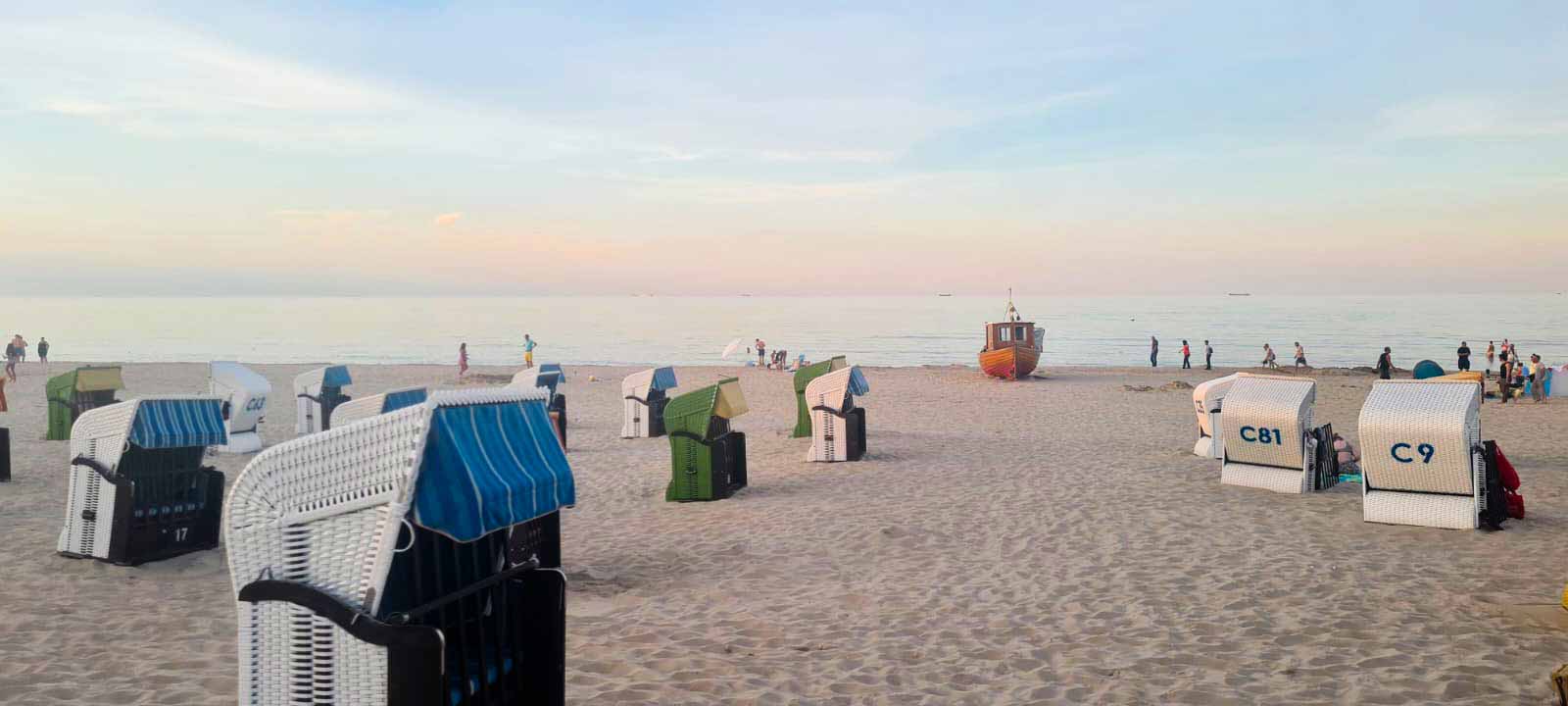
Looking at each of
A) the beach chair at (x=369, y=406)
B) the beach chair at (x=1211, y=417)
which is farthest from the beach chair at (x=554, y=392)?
the beach chair at (x=1211, y=417)

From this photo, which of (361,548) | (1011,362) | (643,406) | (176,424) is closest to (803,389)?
(643,406)

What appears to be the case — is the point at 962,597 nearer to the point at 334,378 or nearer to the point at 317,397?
the point at 317,397

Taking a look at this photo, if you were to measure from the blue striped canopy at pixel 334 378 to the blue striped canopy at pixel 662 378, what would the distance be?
16.3 feet

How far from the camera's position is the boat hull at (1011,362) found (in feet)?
105

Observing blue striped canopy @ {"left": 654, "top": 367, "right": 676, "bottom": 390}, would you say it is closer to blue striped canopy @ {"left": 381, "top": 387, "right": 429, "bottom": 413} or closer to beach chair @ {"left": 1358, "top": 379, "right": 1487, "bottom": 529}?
blue striped canopy @ {"left": 381, "top": 387, "right": 429, "bottom": 413}

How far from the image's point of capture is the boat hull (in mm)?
32062

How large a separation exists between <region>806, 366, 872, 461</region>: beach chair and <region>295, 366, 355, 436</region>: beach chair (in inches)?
311

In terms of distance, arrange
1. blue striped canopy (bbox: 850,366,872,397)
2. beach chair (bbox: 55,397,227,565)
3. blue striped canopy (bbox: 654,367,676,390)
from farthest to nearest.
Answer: blue striped canopy (bbox: 654,367,676,390)
blue striped canopy (bbox: 850,366,872,397)
beach chair (bbox: 55,397,227,565)

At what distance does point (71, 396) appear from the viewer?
15.4 metres

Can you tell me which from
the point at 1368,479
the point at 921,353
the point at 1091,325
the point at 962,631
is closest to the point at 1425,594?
the point at 1368,479

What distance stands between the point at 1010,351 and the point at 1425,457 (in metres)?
23.0

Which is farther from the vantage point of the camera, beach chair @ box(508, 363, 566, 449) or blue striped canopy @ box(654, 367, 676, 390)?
blue striped canopy @ box(654, 367, 676, 390)

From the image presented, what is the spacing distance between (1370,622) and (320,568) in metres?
6.09

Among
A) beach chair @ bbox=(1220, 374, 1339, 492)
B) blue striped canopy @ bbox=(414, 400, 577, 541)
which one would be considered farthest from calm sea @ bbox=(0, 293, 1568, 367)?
blue striped canopy @ bbox=(414, 400, 577, 541)
